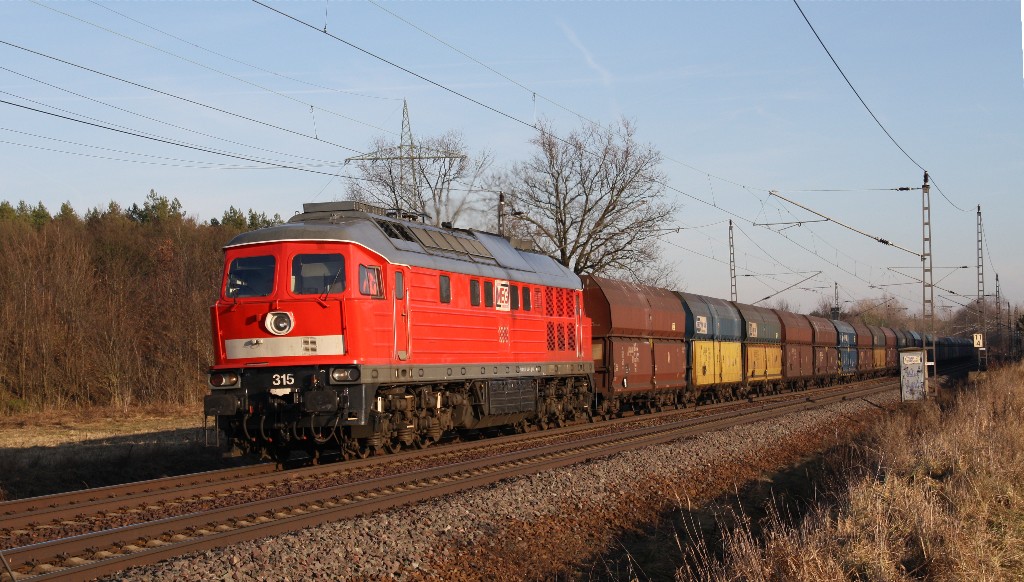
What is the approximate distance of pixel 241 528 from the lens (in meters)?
10.6

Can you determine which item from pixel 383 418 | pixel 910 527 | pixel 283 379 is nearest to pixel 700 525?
pixel 910 527

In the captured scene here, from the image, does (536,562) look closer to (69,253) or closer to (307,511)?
(307,511)

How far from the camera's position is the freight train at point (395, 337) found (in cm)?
1551

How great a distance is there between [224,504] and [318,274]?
15.5 feet

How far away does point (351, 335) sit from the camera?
1555cm

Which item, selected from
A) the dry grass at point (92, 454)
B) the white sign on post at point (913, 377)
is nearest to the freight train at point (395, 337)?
the dry grass at point (92, 454)

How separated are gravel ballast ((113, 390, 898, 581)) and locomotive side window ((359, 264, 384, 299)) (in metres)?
4.22

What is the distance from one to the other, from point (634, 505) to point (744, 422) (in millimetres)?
13032

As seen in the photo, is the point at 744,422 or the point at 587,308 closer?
the point at 744,422

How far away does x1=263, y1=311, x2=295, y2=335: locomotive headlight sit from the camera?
1553 cm

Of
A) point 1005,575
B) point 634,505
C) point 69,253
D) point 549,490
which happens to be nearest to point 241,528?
point 549,490

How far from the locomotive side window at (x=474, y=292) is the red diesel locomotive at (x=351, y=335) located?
21mm

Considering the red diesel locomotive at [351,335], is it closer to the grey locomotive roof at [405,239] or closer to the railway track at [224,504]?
the grey locomotive roof at [405,239]

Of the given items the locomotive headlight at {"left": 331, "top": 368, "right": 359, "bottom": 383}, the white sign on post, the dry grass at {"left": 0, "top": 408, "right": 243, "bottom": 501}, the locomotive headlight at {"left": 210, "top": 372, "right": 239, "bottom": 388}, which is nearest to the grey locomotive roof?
the locomotive headlight at {"left": 331, "top": 368, "right": 359, "bottom": 383}
